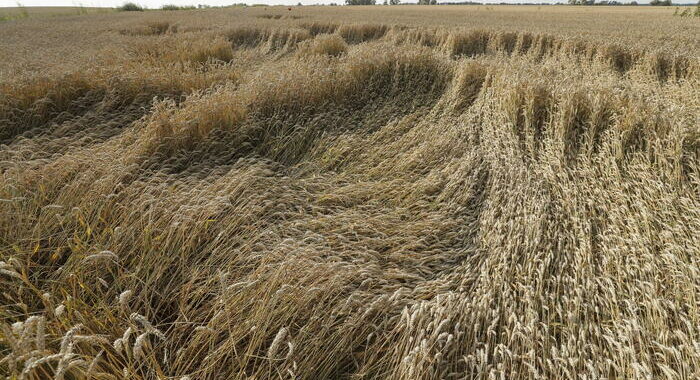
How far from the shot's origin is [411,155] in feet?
13.4

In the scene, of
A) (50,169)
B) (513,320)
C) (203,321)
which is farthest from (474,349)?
(50,169)

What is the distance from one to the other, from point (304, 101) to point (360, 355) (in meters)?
4.12

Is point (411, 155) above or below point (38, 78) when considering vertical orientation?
below

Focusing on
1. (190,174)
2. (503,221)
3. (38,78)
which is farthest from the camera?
(38,78)

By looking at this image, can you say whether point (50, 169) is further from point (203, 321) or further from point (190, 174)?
point (203, 321)

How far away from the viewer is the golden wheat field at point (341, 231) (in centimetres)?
188

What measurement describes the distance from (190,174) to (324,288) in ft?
7.57

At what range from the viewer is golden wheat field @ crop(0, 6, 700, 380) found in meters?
1.88

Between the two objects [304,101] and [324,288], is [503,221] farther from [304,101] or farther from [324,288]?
[304,101]

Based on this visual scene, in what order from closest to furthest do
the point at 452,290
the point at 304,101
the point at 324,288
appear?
the point at 324,288
the point at 452,290
the point at 304,101

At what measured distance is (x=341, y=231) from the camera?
2920mm

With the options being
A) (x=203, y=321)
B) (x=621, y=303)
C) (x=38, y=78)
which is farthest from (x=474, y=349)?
(x=38, y=78)

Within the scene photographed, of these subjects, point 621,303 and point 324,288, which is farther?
point 621,303

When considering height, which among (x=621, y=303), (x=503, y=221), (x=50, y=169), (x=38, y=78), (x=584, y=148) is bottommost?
(x=621, y=303)
